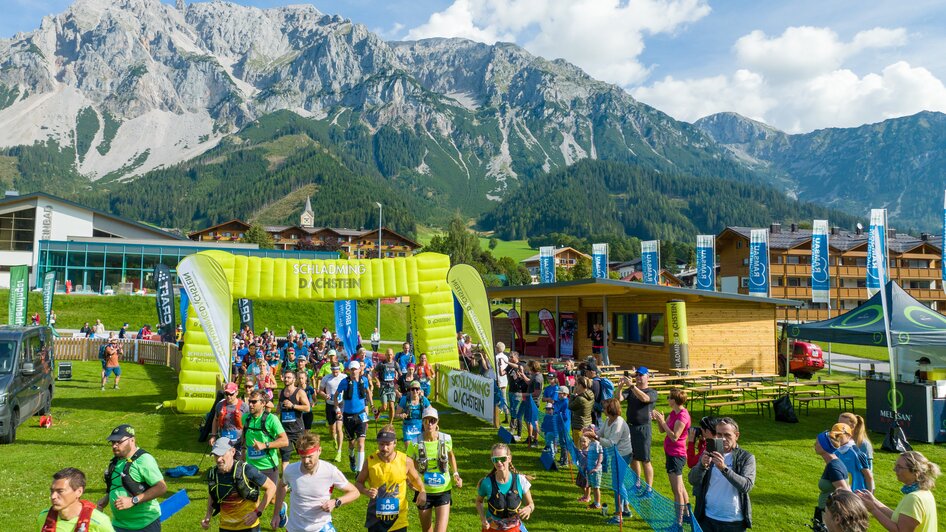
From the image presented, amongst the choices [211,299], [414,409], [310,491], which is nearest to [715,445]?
[310,491]

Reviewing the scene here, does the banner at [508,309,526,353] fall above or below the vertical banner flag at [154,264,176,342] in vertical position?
below

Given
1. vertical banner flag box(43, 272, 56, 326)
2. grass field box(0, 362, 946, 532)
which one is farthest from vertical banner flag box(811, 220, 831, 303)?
vertical banner flag box(43, 272, 56, 326)

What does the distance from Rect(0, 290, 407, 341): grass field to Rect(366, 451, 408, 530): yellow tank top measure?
1549 inches

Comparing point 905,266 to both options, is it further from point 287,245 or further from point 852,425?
point 287,245

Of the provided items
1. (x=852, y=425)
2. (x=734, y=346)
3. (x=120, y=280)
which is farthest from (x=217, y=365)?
(x=120, y=280)

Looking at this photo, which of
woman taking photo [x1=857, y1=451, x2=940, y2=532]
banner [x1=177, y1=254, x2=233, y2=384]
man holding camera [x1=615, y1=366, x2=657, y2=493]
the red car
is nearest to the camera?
woman taking photo [x1=857, y1=451, x2=940, y2=532]

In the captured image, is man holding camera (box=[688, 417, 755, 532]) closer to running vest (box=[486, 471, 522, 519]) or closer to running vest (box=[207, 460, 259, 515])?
running vest (box=[486, 471, 522, 519])

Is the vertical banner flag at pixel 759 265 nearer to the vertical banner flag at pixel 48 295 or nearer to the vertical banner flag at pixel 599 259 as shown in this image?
the vertical banner flag at pixel 599 259

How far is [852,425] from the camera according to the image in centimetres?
683

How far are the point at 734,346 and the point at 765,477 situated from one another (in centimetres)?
1452

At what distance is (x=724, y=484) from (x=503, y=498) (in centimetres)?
205

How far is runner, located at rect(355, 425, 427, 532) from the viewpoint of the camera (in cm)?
570

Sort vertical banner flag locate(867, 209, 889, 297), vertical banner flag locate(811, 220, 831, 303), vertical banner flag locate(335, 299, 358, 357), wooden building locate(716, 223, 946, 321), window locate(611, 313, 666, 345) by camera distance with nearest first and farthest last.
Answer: vertical banner flag locate(867, 209, 889, 297) < window locate(611, 313, 666, 345) < vertical banner flag locate(335, 299, 358, 357) < vertical banner flag locate(811, 220, 831, 303) < wooden building locate(716, 223, 946, 321)

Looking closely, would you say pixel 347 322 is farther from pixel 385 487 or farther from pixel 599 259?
pixel 599 259
